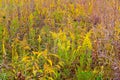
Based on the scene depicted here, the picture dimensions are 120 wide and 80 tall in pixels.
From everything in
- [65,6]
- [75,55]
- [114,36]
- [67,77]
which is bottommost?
[67,77]

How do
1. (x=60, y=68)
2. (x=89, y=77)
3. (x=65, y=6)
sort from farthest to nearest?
(x=65, y=6) → (x=60, y=68) → (x=89, y=77)

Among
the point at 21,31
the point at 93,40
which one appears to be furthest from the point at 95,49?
the point at 21,31

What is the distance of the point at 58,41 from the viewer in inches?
110

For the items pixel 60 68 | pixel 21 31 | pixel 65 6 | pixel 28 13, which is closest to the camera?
pixel 60 68

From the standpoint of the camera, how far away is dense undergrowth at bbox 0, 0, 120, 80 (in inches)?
96.4

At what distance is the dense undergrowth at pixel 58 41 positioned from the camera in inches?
96.4

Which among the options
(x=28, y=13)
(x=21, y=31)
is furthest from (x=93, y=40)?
(x=28, y=13)

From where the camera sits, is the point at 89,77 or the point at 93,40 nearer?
the point at 89,77

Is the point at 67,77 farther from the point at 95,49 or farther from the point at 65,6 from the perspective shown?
the point at 65,6

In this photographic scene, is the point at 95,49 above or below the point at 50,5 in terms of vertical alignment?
below

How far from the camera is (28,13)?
150 inches

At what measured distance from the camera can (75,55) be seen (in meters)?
2.72

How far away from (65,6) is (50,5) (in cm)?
28

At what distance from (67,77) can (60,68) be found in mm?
122
